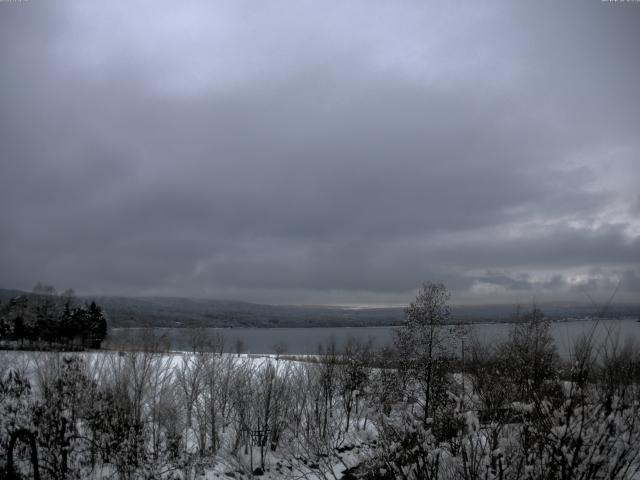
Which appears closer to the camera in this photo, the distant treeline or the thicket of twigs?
the thicket of twigs

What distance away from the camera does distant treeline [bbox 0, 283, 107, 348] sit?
72.5 m

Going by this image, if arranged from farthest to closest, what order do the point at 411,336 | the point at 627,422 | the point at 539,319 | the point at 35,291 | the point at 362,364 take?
the point at 35,291 < the point at 362,364 < the point at 539,319 < the point at 411,336 < the point at 627,422

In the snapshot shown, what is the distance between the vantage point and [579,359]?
18.4ft

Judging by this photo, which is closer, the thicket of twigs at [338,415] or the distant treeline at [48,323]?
the thicket of twigs at [338,415]

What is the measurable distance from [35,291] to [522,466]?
12190cm

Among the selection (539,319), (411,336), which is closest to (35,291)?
(411,336)

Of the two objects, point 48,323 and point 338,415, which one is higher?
point 48,323

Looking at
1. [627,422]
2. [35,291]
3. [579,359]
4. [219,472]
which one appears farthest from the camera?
[35,291]

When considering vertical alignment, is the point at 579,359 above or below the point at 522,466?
above

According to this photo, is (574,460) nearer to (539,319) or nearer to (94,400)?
(94,400)

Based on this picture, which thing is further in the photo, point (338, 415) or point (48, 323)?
point (48, 323)

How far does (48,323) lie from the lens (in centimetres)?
7806

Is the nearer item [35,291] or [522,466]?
[522,466]

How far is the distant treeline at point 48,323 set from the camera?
7250 cm
